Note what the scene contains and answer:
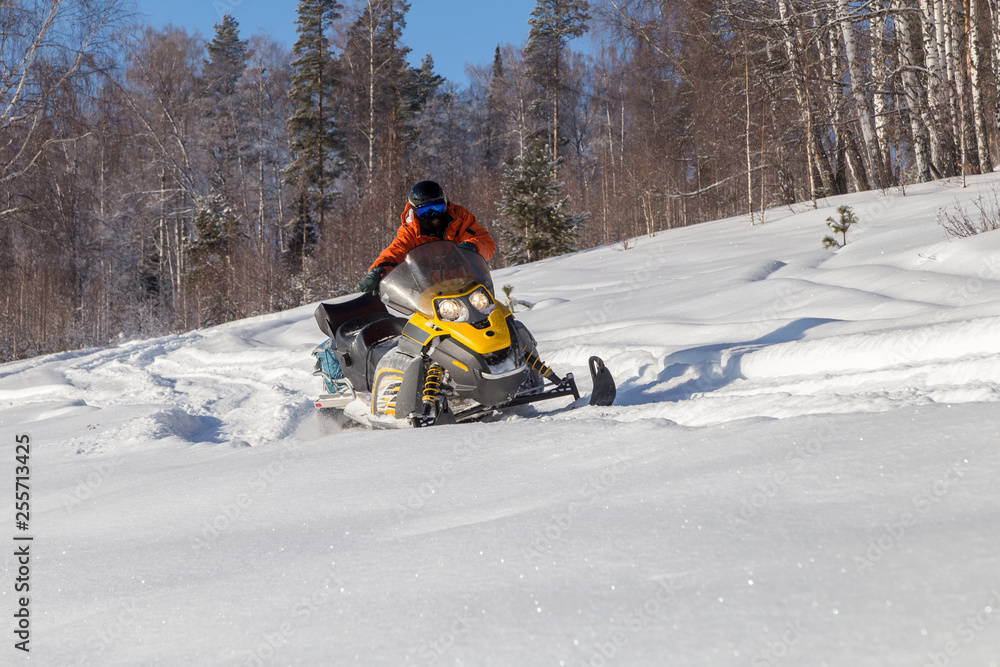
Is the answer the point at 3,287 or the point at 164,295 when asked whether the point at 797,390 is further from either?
the point at 164,295

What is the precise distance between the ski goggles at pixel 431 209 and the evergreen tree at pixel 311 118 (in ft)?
80.3

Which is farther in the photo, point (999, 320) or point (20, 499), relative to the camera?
point (999, 320)

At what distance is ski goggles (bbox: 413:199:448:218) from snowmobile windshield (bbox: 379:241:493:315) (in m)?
0.65

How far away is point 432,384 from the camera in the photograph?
380cm

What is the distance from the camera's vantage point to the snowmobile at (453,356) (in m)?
3.68

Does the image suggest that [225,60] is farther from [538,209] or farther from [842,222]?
[842,222]

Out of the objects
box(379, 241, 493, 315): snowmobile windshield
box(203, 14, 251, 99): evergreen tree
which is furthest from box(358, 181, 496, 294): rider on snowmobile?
box(203, 14, 251, 99): evergreen tree

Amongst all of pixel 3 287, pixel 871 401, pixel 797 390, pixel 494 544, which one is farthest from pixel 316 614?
pixel 3 287

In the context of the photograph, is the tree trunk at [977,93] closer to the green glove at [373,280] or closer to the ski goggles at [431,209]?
the ski goggles at [431,209]

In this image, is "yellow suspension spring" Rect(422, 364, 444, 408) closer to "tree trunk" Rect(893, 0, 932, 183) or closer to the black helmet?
the black helmet

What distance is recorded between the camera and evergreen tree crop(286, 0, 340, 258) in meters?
28.3

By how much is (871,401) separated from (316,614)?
2191 mm

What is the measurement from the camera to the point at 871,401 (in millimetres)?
2672

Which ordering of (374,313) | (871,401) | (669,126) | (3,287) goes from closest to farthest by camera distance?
(871,401), (374,313), (3,287), (669,126)
